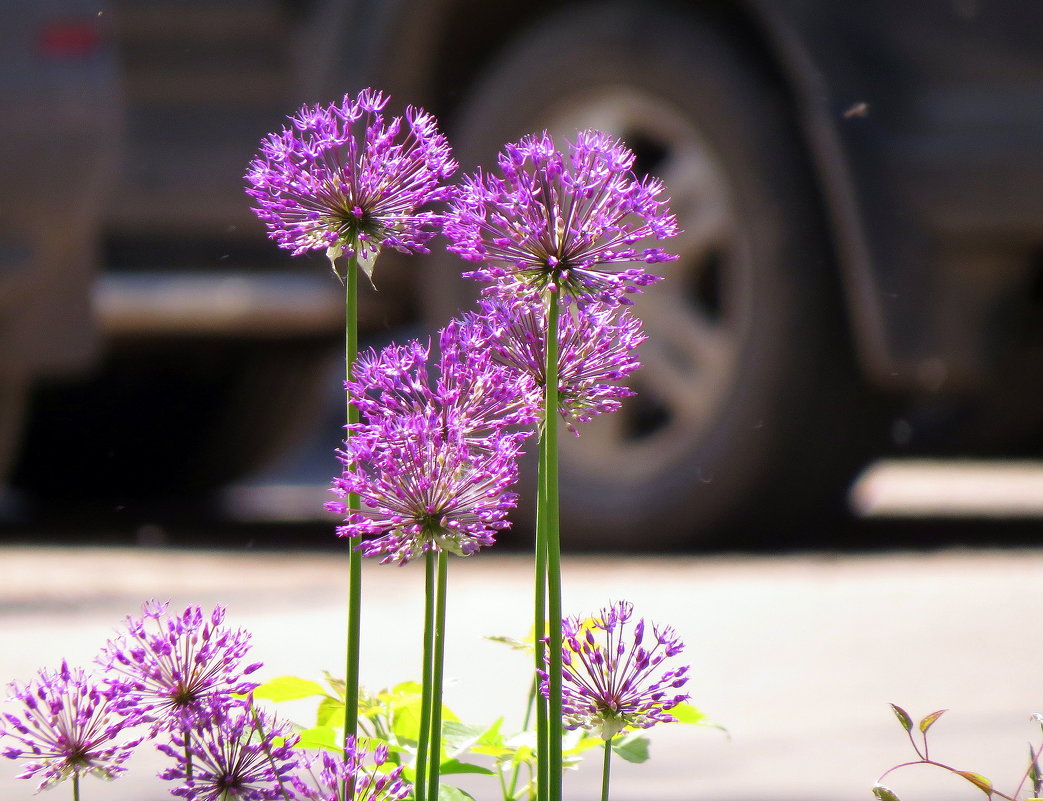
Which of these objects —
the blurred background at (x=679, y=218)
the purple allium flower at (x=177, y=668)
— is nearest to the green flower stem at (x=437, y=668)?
the purple allium flower at (x=177, y=668)

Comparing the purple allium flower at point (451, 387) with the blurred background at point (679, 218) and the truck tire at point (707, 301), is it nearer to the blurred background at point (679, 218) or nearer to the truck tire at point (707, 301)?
the blurred background at point (679, 218)

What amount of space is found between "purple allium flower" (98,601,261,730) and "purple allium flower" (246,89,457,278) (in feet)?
0.70

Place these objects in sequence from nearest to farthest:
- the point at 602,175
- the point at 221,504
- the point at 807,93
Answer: the point at 602,175
the point at 807,93
the point at 221,504

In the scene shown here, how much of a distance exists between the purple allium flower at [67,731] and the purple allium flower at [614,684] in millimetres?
242

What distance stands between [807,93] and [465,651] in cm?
172

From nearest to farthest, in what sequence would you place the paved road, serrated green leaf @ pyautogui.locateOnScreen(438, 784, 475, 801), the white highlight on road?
serrated green leaf @ pyautogui.locateOnScreen(438, 784, 475, 801)
the paved road
the white highlight on road

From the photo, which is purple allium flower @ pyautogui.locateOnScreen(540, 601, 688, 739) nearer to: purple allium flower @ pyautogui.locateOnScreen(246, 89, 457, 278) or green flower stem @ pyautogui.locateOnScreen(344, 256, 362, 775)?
green flower stem @ pyautogui.locateOnScreen(344, 256, 362, 775)

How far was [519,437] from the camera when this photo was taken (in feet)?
3.22

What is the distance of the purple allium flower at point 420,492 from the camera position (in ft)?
3.05

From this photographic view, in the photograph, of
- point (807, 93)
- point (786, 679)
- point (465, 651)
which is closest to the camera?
point (786, 679)

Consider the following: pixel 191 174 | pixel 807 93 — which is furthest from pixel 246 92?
pixel 807 93

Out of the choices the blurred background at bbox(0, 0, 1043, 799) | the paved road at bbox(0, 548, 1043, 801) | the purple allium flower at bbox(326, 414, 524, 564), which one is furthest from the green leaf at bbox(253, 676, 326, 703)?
the blurred background at bbox(0, 0, 1043, 799)

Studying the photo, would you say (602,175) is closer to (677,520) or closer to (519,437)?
(519,437)

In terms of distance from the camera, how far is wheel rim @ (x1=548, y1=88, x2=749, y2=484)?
4566 millimetres
